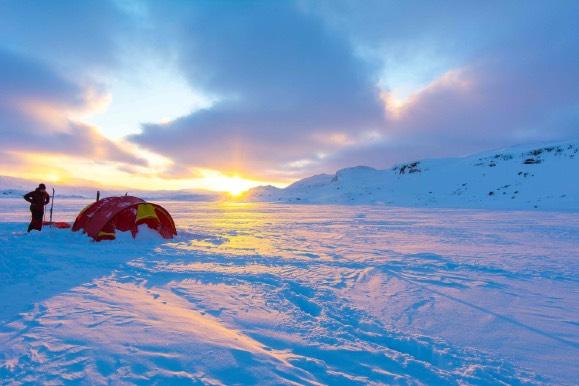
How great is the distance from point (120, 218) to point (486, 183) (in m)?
48.3

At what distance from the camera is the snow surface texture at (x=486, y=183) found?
3738cm

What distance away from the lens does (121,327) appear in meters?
3.85

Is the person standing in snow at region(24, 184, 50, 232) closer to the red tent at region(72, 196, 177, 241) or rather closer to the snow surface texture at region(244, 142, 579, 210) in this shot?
the red tent at region(72, 196, 177, 241)

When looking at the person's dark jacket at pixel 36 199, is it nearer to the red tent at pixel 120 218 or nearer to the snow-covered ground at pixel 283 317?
the red tent at pixel 120 218

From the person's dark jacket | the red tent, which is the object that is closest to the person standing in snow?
the person's dark jacket

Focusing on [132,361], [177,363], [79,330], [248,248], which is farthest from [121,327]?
[248,248]

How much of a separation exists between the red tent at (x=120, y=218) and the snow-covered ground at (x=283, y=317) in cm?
137

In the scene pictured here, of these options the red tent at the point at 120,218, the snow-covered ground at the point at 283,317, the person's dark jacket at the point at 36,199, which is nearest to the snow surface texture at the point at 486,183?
the snow-covered ground at the point at 283,317

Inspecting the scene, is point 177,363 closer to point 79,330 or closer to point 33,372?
point 33,372

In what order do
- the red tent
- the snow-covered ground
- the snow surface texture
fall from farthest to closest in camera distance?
the snow surface texture
the red tent
the snow-covered ground

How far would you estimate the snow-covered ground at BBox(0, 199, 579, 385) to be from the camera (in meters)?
3.08

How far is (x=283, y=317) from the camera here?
4504mm

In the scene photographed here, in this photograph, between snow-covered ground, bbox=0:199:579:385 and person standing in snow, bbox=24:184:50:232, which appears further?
person standing in snow, bbox=24:184:50:232

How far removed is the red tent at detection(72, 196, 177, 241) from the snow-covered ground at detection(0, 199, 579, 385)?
4.51 ft
